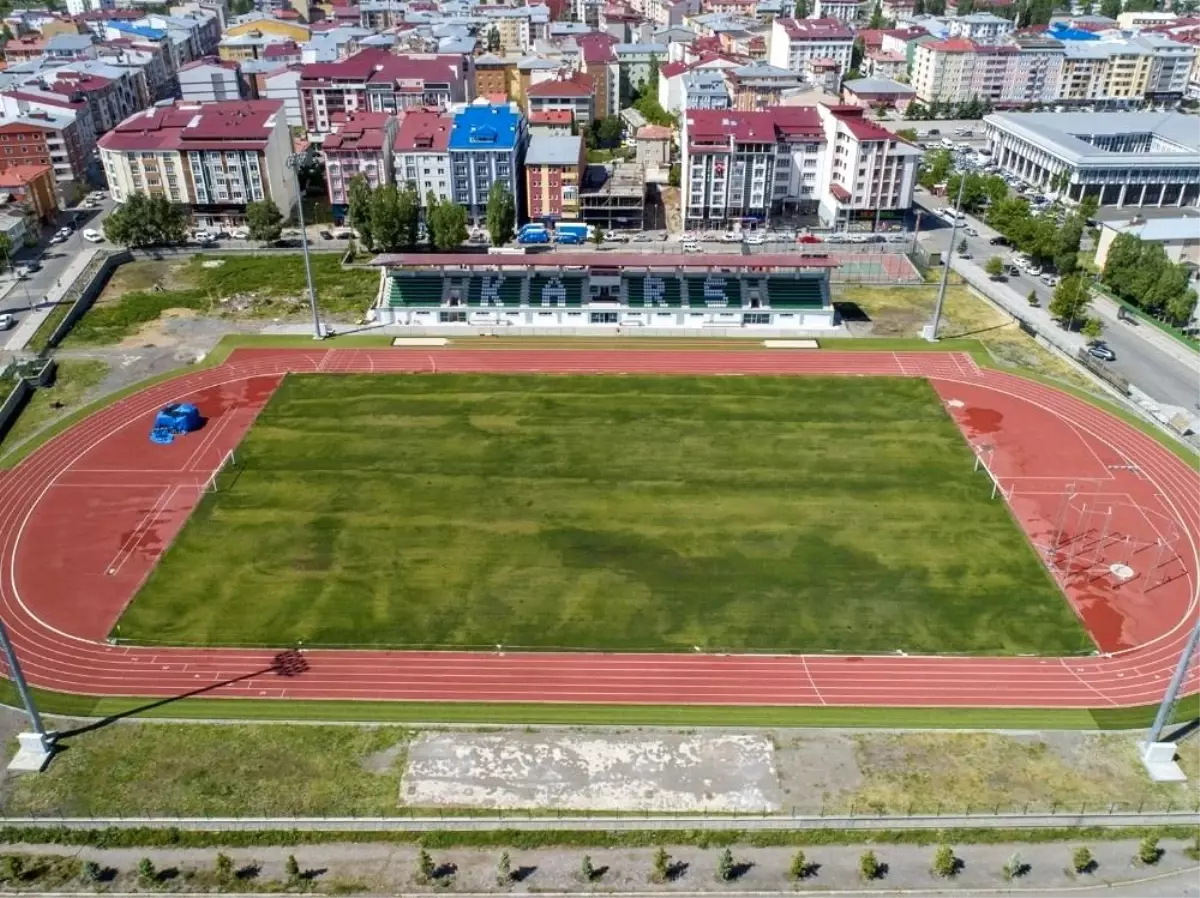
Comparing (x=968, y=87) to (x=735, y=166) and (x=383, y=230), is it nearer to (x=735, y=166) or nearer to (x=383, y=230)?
(x=735, y=166)

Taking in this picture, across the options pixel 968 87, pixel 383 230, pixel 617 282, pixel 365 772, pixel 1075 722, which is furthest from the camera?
pixel 968 87

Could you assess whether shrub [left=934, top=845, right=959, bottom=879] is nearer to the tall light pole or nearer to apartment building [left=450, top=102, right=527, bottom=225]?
the tall light pole

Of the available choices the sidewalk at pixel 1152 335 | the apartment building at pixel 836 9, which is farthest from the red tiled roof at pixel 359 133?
the apartment building at pixel 836 9

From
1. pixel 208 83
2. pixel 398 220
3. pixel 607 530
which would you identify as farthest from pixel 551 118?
pixel 607 530

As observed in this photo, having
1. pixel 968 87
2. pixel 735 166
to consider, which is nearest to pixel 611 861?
pixel 735 166

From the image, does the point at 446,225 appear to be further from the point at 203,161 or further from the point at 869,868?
the point at 869,868
